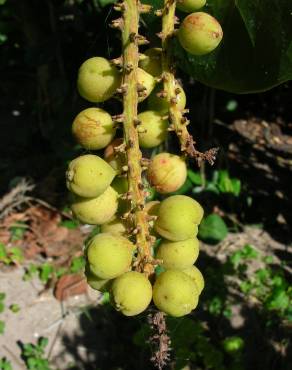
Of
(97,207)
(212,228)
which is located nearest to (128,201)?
(97,207)

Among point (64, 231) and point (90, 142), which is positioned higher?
point (90, 142)

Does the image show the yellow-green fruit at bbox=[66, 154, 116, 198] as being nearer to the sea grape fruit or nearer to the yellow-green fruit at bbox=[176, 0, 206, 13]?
the sea grape fruit

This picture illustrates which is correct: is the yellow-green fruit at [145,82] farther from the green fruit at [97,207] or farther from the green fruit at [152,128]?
the green fruit at [97,207]

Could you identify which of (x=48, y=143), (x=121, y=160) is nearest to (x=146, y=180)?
(x=121, y=160)

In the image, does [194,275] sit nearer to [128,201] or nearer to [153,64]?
[128,201]

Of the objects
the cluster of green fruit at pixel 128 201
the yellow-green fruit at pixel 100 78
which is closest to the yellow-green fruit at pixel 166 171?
the cluster of green fruit at pixel 128 201

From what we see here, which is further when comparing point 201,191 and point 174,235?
point 201,191

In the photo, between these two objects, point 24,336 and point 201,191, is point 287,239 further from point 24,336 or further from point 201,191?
point 24,336

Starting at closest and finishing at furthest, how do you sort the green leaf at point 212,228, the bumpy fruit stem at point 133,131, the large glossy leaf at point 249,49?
1. the bumpy fruit stem at point 133,131
2. the large glossy leaf at point 249,49
3. the green leaf at point 212,228
